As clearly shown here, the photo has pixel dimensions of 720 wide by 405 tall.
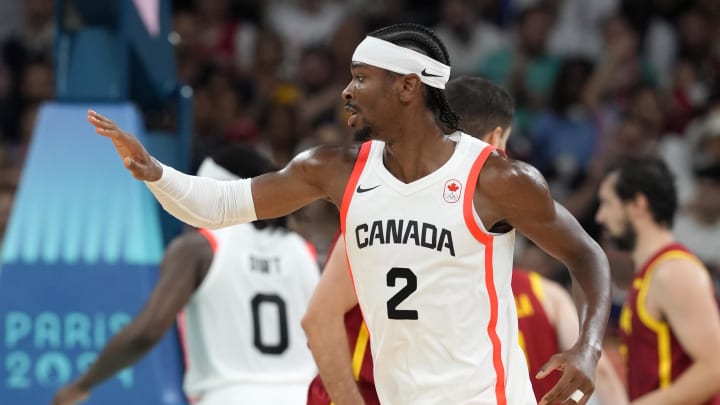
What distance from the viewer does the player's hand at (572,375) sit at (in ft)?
11.5

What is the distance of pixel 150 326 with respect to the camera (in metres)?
5.45

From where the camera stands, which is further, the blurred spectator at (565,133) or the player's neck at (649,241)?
the blurred spectator at (565,133)

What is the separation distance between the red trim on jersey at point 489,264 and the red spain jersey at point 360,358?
54 centimetres

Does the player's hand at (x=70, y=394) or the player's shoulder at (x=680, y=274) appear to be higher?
the player's shoulder at (x=680, y=274)

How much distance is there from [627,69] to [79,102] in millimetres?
6298

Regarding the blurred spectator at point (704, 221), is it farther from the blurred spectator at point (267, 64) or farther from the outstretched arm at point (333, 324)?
the outstretched arm at point (333, 324)

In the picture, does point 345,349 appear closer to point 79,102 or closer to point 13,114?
point 79,102

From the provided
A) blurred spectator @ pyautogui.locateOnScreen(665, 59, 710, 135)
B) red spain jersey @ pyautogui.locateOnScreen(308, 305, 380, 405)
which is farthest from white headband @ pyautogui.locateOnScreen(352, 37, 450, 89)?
blurred spectator @ pyautogui.locateOnScreen(665, 59, 710, 135)

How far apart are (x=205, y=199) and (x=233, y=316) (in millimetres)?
1789

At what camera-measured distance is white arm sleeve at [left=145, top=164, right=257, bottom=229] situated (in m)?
3.86

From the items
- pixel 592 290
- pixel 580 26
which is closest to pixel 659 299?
pixel 592 290

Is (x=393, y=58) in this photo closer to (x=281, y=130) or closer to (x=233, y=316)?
(x=233, y=316)

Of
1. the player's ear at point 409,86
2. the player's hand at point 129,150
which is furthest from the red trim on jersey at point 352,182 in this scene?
the player's hand at point 129,150

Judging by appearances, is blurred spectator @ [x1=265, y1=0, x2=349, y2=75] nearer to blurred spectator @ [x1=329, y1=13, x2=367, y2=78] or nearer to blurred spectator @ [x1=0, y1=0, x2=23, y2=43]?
blurred spectator @ [x1=329, y1=13, x2=367, y2=78]
